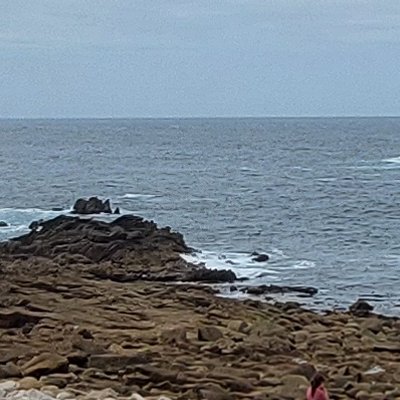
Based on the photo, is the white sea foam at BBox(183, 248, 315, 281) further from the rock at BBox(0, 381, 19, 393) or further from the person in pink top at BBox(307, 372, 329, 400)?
the person in pink top at BBox(307, 372, 329, 400)

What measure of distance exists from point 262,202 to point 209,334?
1404 inches

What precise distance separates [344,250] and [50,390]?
23150 millimetres

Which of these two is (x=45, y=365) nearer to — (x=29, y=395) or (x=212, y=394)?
(x=29, y=395)

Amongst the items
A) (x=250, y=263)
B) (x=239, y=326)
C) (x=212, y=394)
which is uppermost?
(x=212, y=394)

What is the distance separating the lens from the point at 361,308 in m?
25.0

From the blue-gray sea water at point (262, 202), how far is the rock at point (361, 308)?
689 mm

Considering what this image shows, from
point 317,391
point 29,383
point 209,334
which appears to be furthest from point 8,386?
point 209,334

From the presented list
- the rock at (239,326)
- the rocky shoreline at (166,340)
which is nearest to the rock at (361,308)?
the rocky shoreline at (166,340)

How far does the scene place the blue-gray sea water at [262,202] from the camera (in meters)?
32.3

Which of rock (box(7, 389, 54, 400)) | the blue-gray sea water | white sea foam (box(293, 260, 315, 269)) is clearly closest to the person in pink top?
rock (box(7, 389, 54, 400))

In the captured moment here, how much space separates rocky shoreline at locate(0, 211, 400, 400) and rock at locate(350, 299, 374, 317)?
0.19m

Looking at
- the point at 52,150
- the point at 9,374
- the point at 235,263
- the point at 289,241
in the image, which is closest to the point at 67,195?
the point at 289,241

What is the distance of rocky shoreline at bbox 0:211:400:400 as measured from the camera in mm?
15180

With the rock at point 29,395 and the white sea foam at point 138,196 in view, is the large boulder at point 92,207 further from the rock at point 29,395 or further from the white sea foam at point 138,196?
the rock at point 29,395
